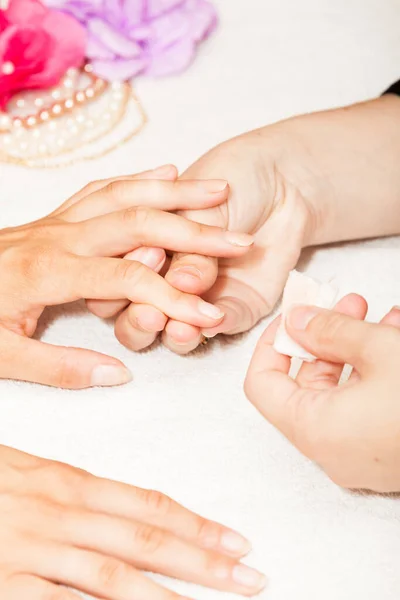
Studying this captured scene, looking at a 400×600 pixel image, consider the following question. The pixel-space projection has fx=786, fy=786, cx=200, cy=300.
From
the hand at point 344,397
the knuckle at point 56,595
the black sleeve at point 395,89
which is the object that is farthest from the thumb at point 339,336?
the black sleeve at point 395,89

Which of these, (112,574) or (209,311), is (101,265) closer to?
(209,311)

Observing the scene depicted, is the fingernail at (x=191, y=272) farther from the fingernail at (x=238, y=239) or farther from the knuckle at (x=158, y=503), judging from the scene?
the knuckle at (x=158, y=503)

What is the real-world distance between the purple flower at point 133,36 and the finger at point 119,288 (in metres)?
0.47

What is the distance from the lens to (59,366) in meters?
0.86

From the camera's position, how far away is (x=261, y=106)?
121 cm

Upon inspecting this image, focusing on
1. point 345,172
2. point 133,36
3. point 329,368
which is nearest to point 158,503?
point 329,368

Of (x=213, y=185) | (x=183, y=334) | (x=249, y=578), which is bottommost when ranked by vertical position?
(x=249, y=578)

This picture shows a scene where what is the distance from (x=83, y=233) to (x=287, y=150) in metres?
0.29

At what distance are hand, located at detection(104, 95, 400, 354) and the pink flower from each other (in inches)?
14.4

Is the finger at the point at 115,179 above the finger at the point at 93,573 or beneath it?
above

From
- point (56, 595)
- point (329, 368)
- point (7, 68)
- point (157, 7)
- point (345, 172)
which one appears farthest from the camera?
point (157, 7)

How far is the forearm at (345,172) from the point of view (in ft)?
3.27

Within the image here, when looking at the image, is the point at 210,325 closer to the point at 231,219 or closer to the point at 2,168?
the point at 231,219

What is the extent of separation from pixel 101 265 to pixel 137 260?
0.15ft
